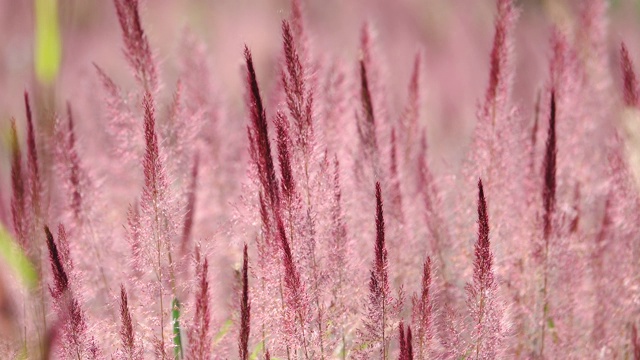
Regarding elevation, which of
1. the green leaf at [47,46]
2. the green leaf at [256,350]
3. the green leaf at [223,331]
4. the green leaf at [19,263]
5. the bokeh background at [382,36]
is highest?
the bokeh background at [382,36]

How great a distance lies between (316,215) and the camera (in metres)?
0.63

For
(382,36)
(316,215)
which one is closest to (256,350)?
(316,215)

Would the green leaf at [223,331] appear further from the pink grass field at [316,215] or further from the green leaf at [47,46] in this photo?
the green leaf at [47,46]

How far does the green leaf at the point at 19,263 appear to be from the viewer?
688 mm

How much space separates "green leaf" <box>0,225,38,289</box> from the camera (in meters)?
0.69

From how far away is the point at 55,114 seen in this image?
730mm

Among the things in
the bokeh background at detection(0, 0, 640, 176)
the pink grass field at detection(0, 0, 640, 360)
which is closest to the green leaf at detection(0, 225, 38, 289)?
the pink grass field at detection(0, 0, 640, 360)

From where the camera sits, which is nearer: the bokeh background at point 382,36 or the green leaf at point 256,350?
the green leaf at point 256,350

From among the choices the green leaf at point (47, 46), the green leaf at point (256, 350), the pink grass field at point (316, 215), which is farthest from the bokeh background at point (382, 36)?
the green leaf at point (256, 350)

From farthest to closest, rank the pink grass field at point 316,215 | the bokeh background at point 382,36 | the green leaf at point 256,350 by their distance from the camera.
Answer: the bokeh background at point 382,36, the green leaf at point 256,350, the pink grass field at point 316,215

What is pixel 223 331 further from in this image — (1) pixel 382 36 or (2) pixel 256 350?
(1) pixel 382 36

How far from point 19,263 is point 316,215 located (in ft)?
0.97

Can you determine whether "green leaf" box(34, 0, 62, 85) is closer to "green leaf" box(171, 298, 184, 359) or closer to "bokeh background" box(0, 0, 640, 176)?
"green leaf" box(171, 298, 184, 359)

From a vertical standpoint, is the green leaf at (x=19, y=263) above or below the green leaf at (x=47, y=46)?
below
